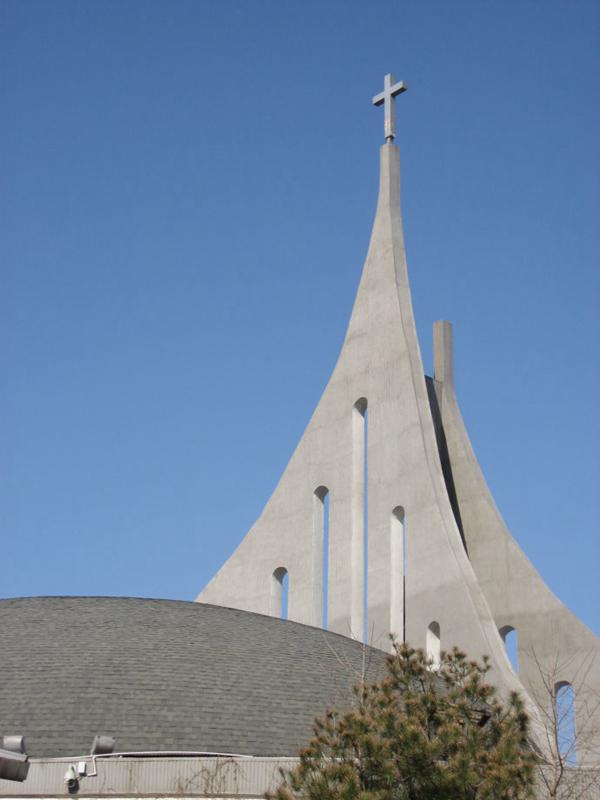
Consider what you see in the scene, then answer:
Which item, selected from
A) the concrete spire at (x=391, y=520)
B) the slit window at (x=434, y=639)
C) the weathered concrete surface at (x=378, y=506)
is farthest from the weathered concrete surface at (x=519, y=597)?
the slit window at (x=434, y=639)

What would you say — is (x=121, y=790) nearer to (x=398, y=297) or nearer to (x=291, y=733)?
(x=291, y=733)

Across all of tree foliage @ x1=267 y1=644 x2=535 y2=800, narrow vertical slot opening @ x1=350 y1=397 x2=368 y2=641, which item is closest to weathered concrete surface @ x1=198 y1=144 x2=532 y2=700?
narrow vertical slot opening @ x1=350 y1=397 x2=368 y2=641

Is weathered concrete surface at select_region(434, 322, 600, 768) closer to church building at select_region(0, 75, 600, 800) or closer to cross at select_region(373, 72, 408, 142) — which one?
church building at select_region(0, 75, 600, 800)

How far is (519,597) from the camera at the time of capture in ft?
114

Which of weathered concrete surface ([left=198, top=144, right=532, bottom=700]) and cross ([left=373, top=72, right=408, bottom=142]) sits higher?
cross ([left=373, top=72, right=408, bottom=142])

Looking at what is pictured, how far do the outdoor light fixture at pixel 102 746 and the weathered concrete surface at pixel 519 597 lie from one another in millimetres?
10704

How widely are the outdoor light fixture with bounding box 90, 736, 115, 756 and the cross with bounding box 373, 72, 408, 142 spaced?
22515 millimetres

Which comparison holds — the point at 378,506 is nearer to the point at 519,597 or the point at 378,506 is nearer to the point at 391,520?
the point at 391,520

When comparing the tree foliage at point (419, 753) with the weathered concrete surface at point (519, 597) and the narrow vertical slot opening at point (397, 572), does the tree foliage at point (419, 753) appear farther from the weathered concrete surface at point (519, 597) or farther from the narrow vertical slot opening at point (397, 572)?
the narrow vertical slot opening at point (397, 572)

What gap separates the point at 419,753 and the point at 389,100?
2608cm

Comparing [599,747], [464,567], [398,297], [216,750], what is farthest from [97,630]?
[398,297]

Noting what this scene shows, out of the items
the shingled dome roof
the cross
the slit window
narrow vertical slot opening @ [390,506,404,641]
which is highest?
the cross

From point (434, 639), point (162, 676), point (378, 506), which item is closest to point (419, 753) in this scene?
point (162, 676)

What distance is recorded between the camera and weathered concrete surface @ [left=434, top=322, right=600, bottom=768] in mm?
31797
